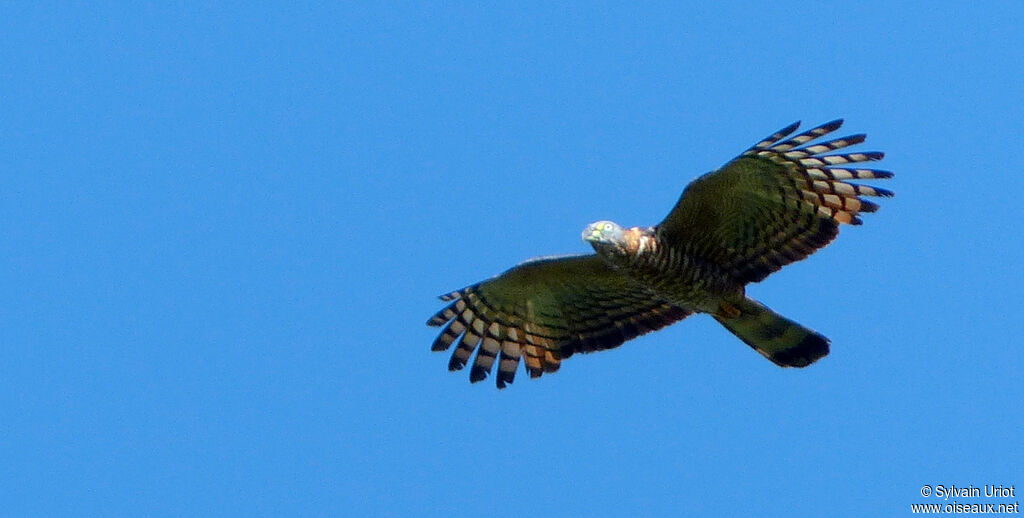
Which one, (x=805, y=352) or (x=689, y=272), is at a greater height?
(x=689, y=272)

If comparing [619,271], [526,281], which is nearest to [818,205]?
[619,271]

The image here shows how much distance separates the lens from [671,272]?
39.2 ft

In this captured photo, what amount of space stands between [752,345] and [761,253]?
0.74m

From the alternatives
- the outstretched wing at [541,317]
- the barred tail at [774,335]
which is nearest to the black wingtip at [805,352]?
the barred tail at [774,335]

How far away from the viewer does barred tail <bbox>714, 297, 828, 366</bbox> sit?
12.2 meters

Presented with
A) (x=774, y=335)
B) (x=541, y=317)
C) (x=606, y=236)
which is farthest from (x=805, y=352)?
(x=541, y=317)

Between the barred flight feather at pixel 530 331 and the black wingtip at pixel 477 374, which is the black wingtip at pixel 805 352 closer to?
the barred flight feather at pixel 530 331

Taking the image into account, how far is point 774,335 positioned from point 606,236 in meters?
1.59

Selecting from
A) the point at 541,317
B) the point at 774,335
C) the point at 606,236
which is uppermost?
the point at 541,317

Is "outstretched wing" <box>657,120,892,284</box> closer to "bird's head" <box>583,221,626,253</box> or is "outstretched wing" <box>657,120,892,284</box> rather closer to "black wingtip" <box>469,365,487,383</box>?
"bird's head" <box>583,221,626,253</box>

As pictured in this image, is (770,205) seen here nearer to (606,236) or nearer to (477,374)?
(606,236)

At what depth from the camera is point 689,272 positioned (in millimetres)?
12000

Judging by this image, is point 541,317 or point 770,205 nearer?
point 770,205

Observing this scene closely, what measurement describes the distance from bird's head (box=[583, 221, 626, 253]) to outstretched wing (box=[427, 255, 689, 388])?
77 cm
